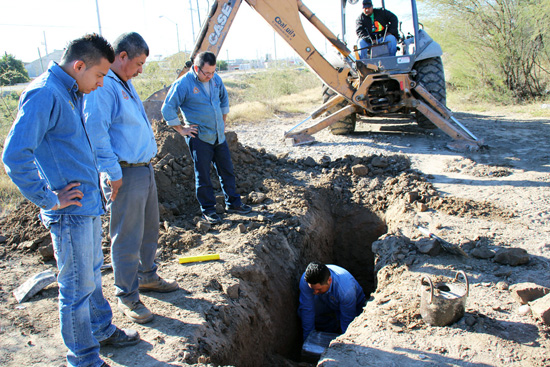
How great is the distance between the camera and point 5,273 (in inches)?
158

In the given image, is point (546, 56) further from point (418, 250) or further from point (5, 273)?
point (5, 273)

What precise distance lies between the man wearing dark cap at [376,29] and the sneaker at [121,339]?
6.58 m

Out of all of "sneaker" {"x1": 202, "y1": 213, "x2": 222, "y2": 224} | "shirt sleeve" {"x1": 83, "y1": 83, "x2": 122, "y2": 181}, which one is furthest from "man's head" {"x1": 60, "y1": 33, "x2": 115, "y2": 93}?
"sneaker" {"x1": 202, "y1": 213, "x2": 222, "y2": 224}

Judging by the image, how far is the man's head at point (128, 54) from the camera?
2983 mm

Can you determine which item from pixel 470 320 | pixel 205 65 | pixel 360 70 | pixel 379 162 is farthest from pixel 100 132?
pixel 360 70

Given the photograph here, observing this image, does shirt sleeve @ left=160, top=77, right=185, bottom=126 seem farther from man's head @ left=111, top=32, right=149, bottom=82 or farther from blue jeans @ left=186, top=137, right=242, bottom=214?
man's head @ left=111, top=32, right=149, bottom=82

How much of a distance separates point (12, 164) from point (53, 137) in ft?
0.89

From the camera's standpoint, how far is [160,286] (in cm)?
351

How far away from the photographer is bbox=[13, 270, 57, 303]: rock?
3.52 meters

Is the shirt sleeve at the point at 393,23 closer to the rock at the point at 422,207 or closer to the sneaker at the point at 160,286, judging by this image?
the rock at the point at 422,207

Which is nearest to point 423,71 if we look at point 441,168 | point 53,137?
point 441,168

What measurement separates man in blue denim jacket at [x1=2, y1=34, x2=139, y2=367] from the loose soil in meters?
0.64

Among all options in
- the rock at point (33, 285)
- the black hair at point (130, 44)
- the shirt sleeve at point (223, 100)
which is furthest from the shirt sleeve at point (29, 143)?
the shirt sleeve at point (223, 100)

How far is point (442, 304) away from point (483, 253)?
3.93ft
